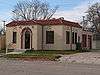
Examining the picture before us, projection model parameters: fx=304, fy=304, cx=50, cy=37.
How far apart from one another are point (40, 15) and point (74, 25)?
2958cm

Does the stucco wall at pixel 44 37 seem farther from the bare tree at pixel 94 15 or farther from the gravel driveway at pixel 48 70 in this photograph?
the bare tree at pixel 94 15

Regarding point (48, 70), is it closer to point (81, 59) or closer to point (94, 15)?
point (81, 59)

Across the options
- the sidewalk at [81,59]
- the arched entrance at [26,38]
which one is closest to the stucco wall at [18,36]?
the arched entrance at [26,38]

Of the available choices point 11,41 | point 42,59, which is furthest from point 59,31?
point 42,59

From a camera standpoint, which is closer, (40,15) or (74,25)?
(74,25)

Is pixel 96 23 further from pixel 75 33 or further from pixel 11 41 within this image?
pixel 11 41

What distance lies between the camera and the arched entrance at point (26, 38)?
4384cm

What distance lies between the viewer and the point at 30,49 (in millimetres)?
42906

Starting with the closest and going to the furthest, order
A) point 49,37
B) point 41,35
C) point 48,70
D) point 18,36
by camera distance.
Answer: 1. point 48,70
2. point 41,35
3. point 49,37
4. point 18,36

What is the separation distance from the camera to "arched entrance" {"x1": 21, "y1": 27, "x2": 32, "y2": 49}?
43.8 meters

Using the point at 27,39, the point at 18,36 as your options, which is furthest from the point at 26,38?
the point at 18,36

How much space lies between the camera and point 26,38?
44.3 meters

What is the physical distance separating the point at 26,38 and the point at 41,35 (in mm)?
2235

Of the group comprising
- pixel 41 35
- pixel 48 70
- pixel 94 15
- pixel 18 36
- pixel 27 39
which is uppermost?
pixel 94 15
